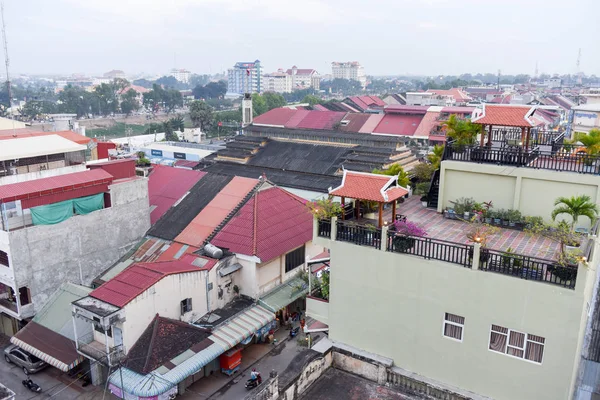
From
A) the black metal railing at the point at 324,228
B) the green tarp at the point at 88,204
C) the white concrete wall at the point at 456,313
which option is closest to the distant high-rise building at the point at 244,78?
the green tarp at the point at 88,204

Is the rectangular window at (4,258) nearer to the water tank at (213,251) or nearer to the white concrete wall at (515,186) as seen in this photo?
the water tank at (213,251)

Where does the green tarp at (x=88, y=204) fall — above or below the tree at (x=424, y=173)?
below

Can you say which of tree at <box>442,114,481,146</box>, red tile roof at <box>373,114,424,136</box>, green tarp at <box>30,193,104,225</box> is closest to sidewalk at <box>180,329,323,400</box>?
green tarp at <box>30,193,104,225</box>

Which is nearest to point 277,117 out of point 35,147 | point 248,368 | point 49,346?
point 35,147

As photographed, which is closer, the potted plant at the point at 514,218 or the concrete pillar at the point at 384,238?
the concrete pillar at the point at 384,238

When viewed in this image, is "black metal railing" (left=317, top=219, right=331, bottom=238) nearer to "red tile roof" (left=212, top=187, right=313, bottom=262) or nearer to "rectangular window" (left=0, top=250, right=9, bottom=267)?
"red tile roof" (left=212, top=187, right=313, bottom=262)

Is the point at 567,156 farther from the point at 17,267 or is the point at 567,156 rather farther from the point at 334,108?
the point at 334,108
